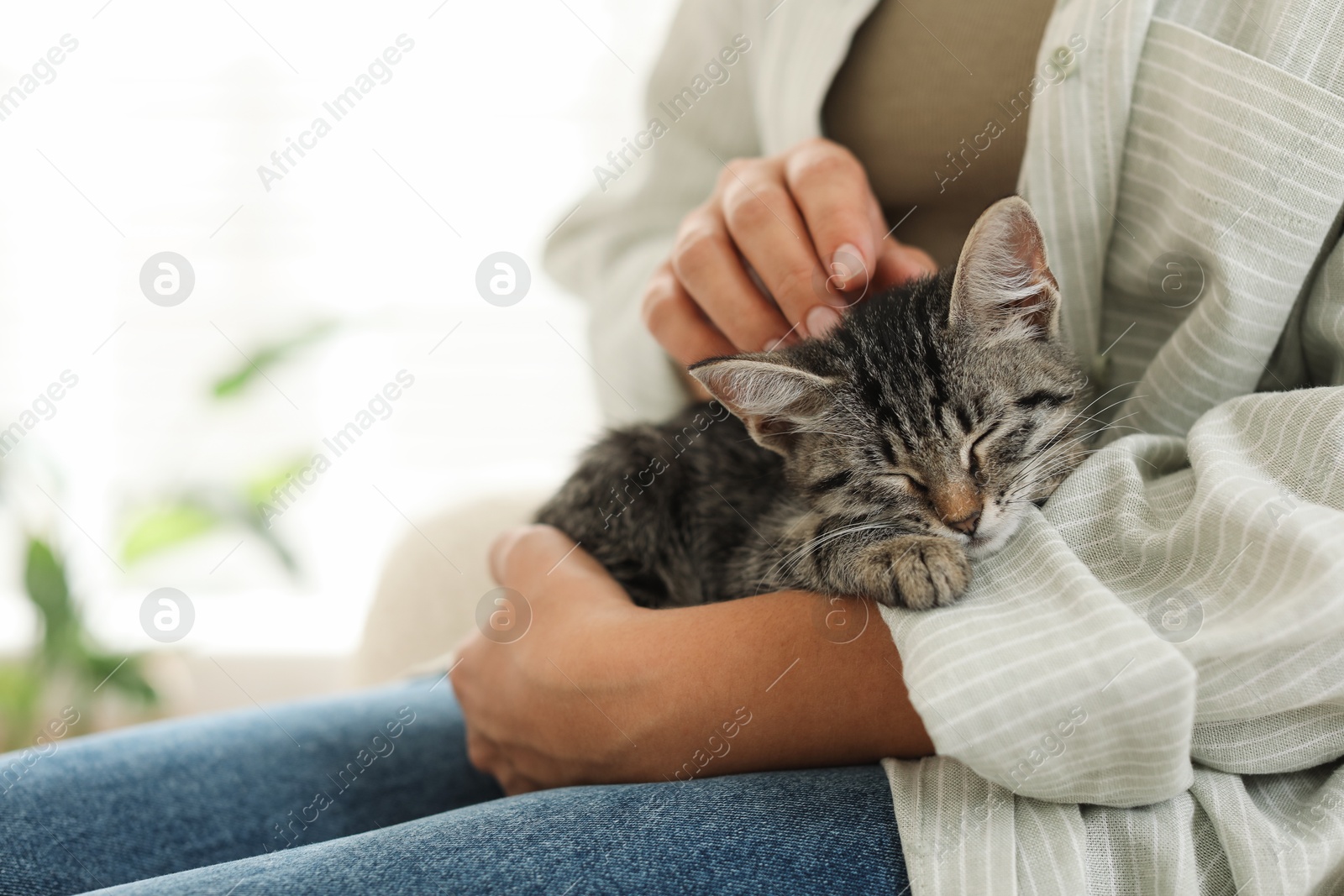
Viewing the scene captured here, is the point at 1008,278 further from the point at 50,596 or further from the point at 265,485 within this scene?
the point at 50,596

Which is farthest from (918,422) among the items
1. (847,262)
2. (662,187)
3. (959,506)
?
(662,187)

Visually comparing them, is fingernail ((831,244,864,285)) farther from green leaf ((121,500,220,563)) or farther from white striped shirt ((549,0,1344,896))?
green leaf ((121,500,220,563))

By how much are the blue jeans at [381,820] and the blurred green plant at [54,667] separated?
6.18 ft

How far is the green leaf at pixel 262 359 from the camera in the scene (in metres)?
3.10

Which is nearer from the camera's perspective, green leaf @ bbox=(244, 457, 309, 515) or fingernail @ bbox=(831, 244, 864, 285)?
fingernail @ bbox=(831, 244, 864, 285)

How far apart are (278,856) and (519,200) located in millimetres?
2846

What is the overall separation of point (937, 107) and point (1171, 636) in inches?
35.0

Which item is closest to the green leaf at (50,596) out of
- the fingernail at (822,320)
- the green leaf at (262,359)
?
the green leaf at (262,359)

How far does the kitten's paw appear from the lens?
0.89 metres

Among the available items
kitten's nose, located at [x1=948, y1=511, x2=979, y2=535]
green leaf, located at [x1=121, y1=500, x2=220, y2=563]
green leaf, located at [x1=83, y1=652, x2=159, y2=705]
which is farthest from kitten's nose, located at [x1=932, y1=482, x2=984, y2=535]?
green leaf, located at [x1=83, y1=652, x2=159, y2=705]

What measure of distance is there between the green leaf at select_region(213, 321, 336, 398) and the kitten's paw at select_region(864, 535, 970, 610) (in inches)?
105

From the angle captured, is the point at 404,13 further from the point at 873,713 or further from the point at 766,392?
the point at 873,713

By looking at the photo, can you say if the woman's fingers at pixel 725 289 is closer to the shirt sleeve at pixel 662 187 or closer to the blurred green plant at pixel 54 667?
the shirt sleeve at pixel 662 187

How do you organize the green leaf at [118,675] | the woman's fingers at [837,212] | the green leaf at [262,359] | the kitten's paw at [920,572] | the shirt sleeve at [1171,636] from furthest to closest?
1. the green leaf at [262,359]
2. the green leaf at [118,675]
3. the woman's fingers at [837,212]
4. the kitten's paw at [920,572]
5. the shirt sleeve at [1171,636]
